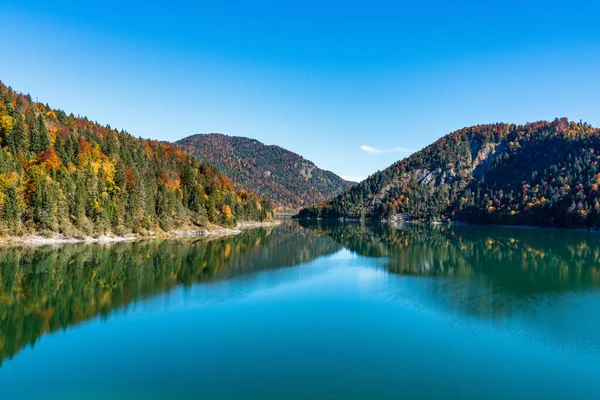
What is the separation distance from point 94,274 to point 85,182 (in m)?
39.1

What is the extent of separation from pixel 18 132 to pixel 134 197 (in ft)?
79.8

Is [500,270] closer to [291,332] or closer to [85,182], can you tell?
[291,332]

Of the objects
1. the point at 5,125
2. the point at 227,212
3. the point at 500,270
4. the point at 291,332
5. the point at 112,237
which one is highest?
the point at 5,125

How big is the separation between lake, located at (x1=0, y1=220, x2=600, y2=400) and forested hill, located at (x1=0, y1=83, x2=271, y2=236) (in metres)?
16.5

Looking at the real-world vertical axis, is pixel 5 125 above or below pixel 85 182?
above

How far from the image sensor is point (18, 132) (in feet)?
242

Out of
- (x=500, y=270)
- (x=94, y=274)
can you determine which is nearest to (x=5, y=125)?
(x=94, y=274)

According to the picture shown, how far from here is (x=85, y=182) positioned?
7300 centimetres

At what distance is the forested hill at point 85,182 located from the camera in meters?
61.1

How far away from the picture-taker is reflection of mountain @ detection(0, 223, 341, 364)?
25.9 metres

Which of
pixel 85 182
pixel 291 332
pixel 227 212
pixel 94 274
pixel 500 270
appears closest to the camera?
pixel 291 332

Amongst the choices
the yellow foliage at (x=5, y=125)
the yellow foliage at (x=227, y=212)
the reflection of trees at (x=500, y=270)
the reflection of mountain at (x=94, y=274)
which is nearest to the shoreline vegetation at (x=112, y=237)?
the yellow foliage at (x=227, y=212)

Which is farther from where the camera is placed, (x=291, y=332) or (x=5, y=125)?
(x=5, y=125)

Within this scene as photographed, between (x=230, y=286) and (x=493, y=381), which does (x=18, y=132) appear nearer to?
(x=230, y=286)
